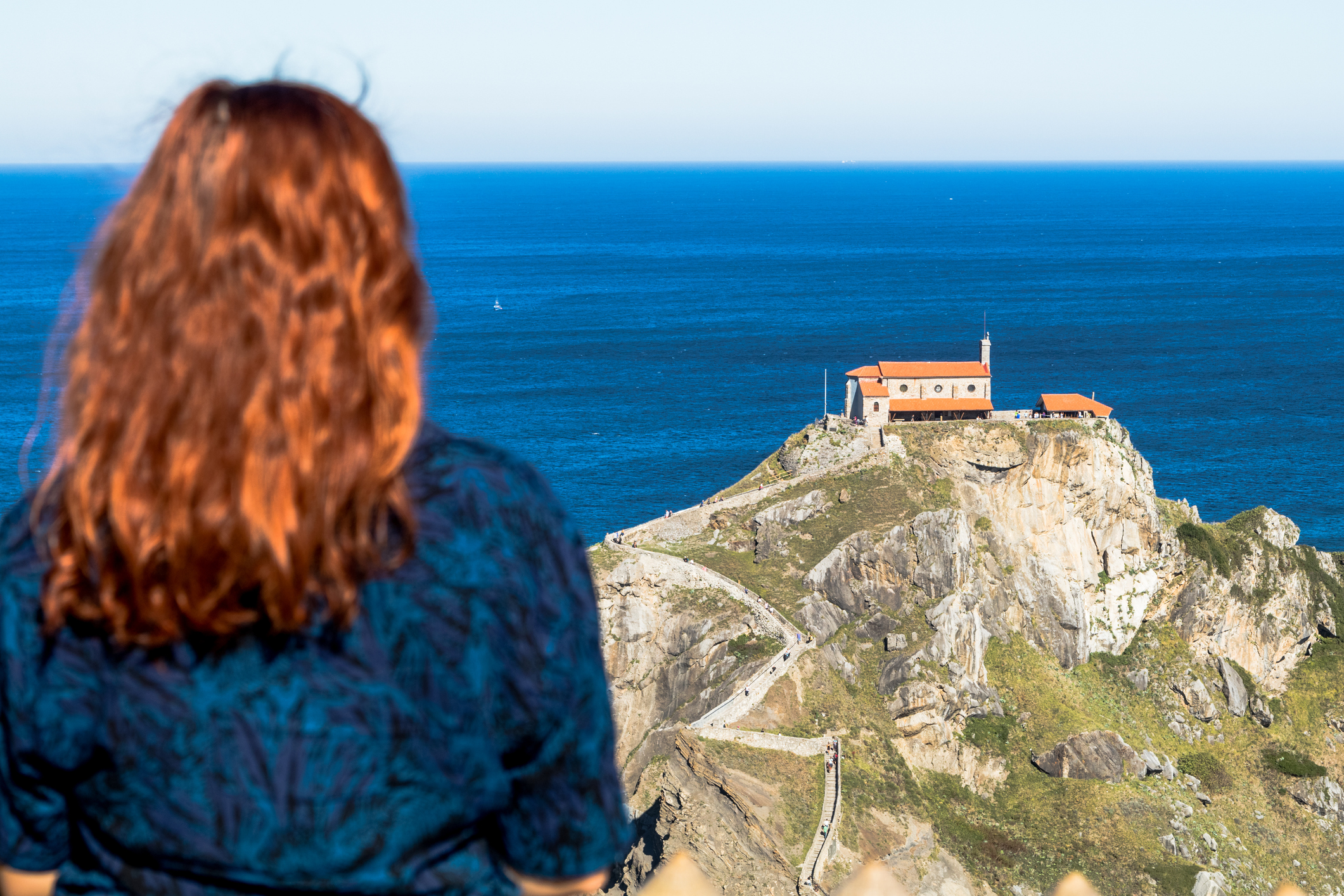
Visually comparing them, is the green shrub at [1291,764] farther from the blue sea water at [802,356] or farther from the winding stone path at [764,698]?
the winding stone path at [764,698]

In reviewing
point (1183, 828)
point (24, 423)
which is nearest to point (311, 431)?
point (1183, 828)

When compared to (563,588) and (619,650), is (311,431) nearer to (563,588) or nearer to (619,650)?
(563,588)

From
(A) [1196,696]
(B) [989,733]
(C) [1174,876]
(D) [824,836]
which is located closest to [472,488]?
(D) [824,836]

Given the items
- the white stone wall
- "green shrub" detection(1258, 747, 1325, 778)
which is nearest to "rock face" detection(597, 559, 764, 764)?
the white stone wall

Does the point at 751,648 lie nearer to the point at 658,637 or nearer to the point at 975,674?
the point at 658,637

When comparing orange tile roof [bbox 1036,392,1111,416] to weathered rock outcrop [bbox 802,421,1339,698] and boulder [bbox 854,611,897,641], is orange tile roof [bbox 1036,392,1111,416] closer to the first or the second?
weathered rock outcrop [bbox 802,421,1339,698]

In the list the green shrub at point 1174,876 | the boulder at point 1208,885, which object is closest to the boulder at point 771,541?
the green shrub at point 1174,876
